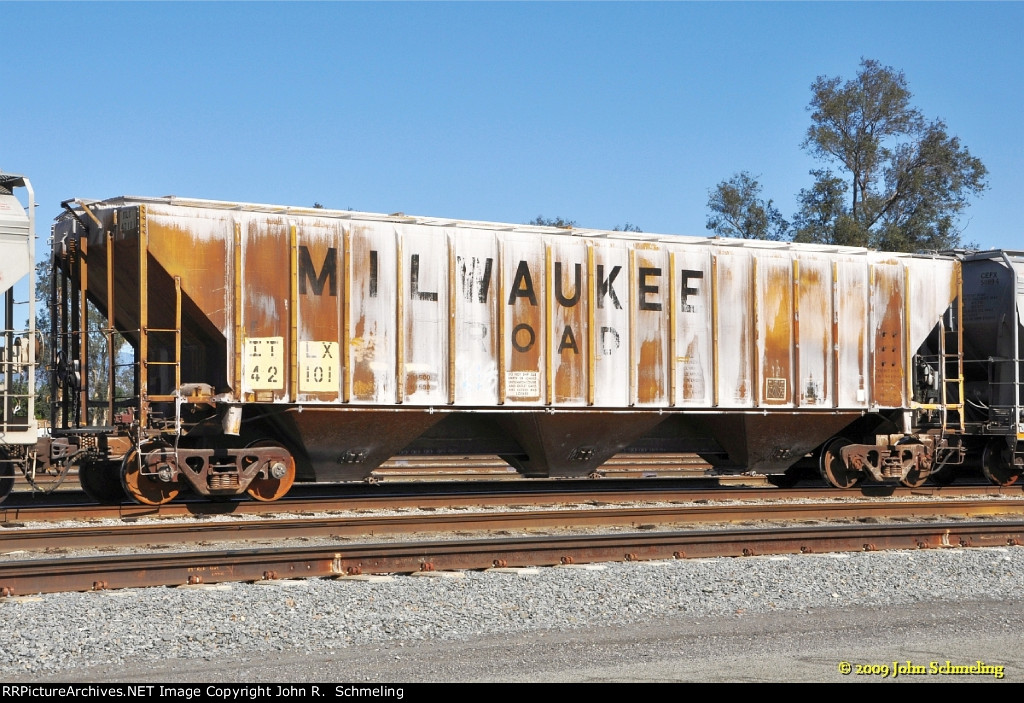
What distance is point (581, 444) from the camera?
16.2 metres

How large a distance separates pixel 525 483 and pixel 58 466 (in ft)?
25.4

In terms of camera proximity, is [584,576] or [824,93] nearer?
[584,576]

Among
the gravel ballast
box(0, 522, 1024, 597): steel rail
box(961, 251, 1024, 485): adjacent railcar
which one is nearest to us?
the gravel ballast

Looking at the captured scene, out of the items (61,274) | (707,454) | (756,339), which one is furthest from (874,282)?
(61,274)

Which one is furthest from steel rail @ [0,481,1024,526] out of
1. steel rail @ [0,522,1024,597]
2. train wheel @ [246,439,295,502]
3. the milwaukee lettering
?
steel rail @ [0,522,1024,597]

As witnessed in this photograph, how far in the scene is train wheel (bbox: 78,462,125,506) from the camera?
14367 mm

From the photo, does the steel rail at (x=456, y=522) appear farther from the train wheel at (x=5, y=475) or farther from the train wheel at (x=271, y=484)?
the train wheel at (x=5, y=475)

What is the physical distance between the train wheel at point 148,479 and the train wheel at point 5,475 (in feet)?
4.14

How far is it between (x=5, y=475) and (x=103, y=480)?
152 centimetres

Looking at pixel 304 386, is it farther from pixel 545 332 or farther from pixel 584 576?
pixel 584 576

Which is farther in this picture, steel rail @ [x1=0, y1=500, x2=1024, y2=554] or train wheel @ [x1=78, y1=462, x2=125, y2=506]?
train wheel @ [x1=78, y1=462, x2=125, y2=506]

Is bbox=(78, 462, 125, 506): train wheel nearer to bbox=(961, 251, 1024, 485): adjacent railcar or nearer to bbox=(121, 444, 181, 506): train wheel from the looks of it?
bbox=(121, 444, 181, 506): train wheel

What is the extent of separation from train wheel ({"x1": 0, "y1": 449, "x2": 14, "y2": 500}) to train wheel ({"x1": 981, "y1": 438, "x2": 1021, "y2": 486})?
596 inches

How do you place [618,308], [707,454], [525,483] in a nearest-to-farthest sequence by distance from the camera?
1. [618,308]
2. [707,454]
3. [525,483]
